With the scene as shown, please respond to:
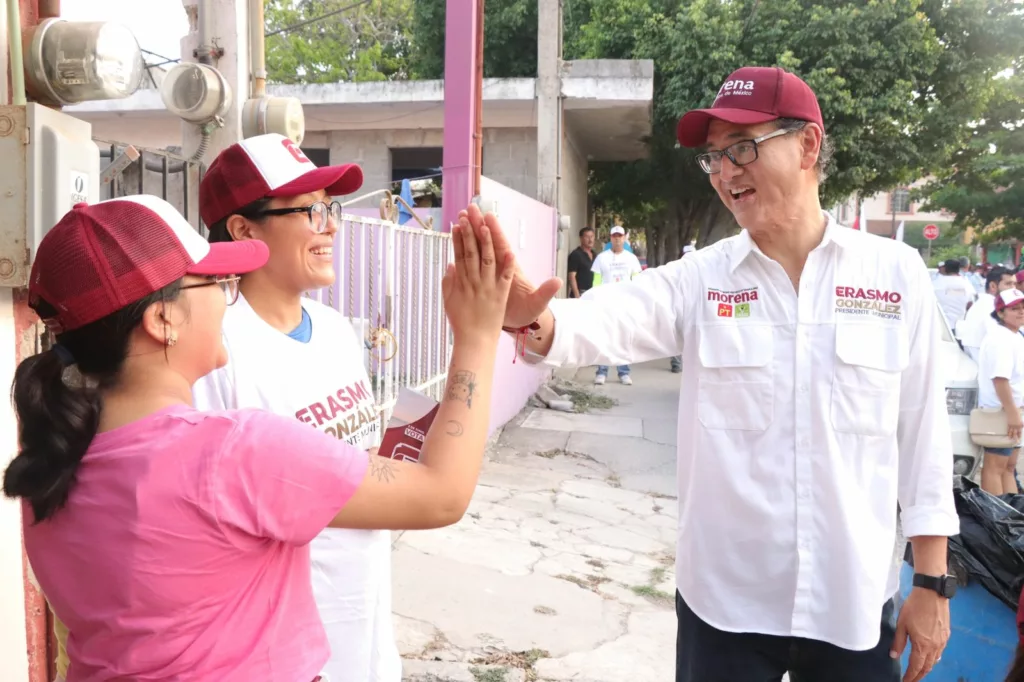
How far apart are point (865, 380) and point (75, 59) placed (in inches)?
88.0

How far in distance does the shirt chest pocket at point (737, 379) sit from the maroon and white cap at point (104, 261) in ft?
4.15

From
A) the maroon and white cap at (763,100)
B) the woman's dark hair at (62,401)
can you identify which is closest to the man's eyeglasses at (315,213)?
the woman's dark hair at (62,401)

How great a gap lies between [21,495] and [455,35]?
6031 mm

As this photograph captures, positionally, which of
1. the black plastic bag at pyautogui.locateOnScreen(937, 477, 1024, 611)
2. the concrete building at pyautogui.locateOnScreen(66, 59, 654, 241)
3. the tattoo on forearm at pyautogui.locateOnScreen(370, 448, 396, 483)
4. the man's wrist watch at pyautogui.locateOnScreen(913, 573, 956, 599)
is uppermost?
the concrete building at pyautogui.locateOnScreen(66, 59, 654, 241)

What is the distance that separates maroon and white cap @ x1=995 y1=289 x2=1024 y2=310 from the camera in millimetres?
5391

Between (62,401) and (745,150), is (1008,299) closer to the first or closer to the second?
(745,150)

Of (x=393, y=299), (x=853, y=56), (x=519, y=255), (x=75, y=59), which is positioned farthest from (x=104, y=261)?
(x=853, y=56)

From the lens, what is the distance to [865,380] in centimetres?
188

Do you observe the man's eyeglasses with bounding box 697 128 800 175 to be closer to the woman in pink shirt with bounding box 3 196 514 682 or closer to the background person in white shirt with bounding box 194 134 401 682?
the background person in white shirt with bounding box 194 134 401 682

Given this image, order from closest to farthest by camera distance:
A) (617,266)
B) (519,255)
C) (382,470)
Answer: (382,470)
(519,255)
(617,266)

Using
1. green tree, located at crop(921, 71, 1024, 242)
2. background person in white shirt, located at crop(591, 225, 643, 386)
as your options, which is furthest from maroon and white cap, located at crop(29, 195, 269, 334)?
green tree, located at crop(921, 71, 1024, 242)

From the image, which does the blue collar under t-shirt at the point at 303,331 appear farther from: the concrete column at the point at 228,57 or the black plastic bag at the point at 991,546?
the black plastic bag at the point at 991,546

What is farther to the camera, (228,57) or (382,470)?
(228,57)

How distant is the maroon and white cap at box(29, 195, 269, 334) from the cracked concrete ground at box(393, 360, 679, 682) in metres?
2.50
